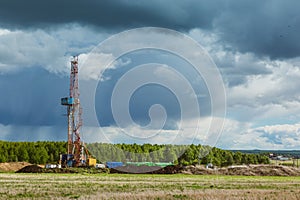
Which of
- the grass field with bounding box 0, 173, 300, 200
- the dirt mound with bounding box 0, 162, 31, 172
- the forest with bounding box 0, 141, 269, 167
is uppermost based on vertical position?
the forest with bounding box 0, 141, 269, 167

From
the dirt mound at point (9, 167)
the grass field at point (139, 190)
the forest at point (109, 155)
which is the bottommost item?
the grass field at point (139, 190)

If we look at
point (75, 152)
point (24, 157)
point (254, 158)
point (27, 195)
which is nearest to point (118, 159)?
point (24, 157)

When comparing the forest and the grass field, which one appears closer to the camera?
the grass field

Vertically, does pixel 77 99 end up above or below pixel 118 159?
above

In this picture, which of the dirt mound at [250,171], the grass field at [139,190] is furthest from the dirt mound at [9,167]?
the grass field at [139,190]

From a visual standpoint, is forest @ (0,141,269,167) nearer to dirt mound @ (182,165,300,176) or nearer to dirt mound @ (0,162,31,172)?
dirt mound @ (0,162,31,172)

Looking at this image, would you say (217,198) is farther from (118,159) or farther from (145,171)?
(118,159)

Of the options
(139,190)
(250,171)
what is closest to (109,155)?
(250,171)

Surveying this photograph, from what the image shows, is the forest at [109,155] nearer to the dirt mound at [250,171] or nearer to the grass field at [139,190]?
the dirt mound at [250,171]

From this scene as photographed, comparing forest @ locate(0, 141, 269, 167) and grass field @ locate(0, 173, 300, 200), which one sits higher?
forest @ locate(0, 141, 269, 167)

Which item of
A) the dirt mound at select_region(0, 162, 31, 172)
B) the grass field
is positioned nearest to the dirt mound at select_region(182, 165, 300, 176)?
the dirt mound at select_region(0, 162, 31, 172)

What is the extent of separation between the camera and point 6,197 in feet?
99.6

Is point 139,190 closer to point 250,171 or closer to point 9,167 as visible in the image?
point 250,171

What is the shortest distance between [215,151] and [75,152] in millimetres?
81252
